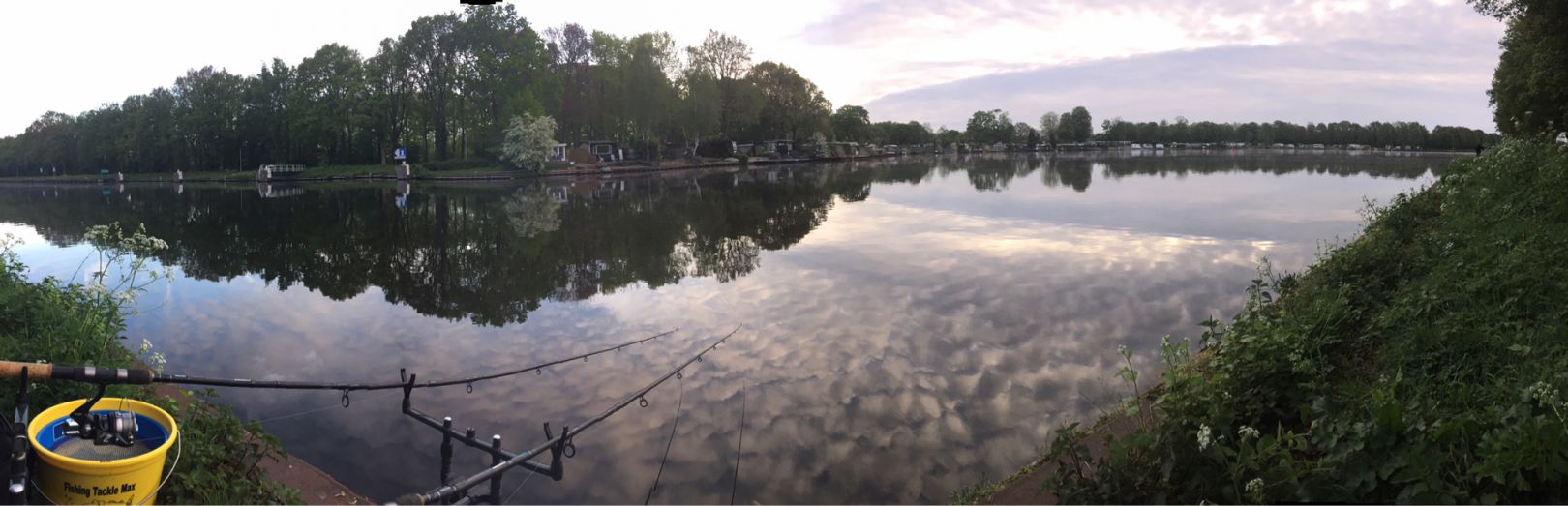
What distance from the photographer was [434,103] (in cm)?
6825

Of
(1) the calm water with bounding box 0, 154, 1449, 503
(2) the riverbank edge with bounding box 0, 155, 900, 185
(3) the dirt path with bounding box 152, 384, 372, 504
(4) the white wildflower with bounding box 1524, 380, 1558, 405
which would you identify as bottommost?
(3) the dirt path with bounding box 152, 384, 372, 504

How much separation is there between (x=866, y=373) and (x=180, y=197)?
47539mm

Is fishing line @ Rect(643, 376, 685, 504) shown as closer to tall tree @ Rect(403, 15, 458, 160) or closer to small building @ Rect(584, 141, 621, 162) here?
tall tree @ Rect(403, 15, 458, 160)

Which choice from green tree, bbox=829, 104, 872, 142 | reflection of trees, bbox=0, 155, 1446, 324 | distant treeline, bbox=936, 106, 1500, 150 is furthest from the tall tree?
distant treeline, bbox=936, 106, 1500, 150

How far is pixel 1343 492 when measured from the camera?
11.5ft

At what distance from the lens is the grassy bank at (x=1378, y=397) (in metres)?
3.40

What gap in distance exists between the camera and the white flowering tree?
5697cm

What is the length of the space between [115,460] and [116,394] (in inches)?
80.7

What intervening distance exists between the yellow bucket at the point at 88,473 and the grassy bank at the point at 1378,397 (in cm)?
434

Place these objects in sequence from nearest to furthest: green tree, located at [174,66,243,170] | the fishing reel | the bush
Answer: the fishing reel
the bush
green tree, located at [174,66,243,170]

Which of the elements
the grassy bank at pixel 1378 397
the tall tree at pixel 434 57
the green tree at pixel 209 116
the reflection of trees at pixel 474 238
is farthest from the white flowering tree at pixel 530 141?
the grassy bank at pixel 1378 397

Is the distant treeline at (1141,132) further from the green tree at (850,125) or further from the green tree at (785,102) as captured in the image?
the green tree at (785,102)

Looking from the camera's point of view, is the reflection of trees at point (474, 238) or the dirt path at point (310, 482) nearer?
the dirt path at point (310, 482)

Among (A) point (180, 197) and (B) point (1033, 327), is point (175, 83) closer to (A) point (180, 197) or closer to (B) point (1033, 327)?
(A) point (180, 197)
